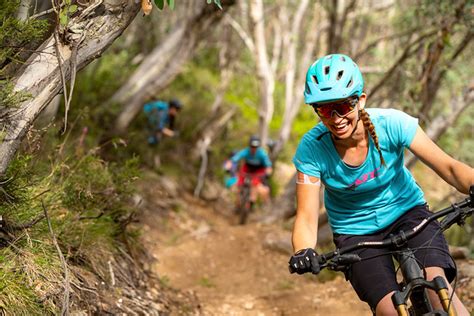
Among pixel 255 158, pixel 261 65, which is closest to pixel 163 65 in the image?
pixel 255 158

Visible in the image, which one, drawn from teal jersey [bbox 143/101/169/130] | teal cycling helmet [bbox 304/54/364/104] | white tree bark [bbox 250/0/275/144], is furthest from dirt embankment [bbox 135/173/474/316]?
white tree bark [bbox 250/0/275/144]

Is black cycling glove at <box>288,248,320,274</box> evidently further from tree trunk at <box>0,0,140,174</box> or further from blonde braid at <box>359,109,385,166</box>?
tree trunk at <box>0,0,140,174</box>

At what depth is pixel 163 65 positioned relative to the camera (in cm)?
1240

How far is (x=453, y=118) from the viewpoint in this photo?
9.99 m

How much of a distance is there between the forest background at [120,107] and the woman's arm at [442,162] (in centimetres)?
179

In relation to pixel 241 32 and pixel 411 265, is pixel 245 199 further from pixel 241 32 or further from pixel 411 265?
pixel 411 265

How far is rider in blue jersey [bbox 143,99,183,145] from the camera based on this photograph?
15.0 metres

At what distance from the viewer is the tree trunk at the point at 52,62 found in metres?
4.20

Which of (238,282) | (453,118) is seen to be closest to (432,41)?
(453,118)

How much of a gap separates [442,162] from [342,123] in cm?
67

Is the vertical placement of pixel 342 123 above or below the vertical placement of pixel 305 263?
above

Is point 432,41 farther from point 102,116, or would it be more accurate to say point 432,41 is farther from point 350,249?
point 350,249

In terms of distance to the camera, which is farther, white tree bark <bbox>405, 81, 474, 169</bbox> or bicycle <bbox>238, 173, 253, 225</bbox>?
bicycle <bbox>238, 173, 253, 225</bbox>

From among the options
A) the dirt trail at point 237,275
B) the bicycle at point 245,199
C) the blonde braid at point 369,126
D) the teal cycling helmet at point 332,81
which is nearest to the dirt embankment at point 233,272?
the dirt trail at point 237,275
